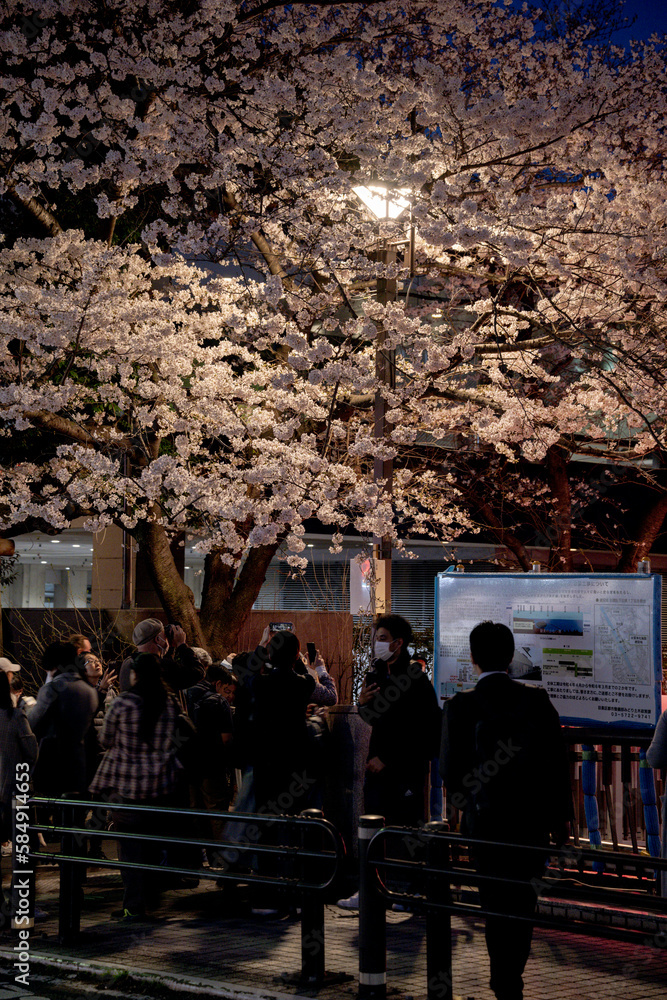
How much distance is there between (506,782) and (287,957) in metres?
2.13

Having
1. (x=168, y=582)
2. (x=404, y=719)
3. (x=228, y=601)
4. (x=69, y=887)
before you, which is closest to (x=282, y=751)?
(x=404, y=719)

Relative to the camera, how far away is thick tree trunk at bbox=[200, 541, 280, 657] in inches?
525

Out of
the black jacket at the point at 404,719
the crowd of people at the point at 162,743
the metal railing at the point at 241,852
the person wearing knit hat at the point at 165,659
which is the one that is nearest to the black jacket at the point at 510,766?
the metal railing at the point at 241,852

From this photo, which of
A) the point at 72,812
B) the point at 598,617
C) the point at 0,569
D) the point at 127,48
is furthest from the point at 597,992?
the point at 0,569

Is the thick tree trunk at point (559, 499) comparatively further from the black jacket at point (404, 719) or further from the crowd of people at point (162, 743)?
the black jacket at point (404, 719)

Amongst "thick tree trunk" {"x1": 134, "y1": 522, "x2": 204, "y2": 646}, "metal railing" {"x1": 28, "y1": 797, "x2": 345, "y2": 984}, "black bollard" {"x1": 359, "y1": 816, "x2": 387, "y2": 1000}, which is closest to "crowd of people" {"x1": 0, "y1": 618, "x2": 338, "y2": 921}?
"metal railing" {"x1": 28, "y1": 797, "x2": 345, "y2": 984}

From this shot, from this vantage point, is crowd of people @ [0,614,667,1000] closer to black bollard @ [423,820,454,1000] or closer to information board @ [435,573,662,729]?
black bollard @ [423,820,454,1000]

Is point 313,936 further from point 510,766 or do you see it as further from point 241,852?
point 510,766

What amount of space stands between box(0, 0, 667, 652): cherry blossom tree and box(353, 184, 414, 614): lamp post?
7cm

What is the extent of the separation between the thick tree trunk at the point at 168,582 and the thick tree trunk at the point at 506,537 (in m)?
7.59

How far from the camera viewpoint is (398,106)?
10539 millimetres

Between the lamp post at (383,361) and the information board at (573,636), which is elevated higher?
the lamp post at (383,361)

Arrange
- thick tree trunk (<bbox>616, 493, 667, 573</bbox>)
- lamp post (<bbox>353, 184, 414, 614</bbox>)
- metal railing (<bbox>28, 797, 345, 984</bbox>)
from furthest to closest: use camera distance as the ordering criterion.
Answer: thick tree trunk (<bbox>616, 493, 667, 573</bbox>)
lamp post (<bbox>353, 184, 414, 614</bbox>)
metal railing (<bbox>28, 797, 345, 984</bbox>)

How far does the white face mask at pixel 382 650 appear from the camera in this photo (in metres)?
6.55
